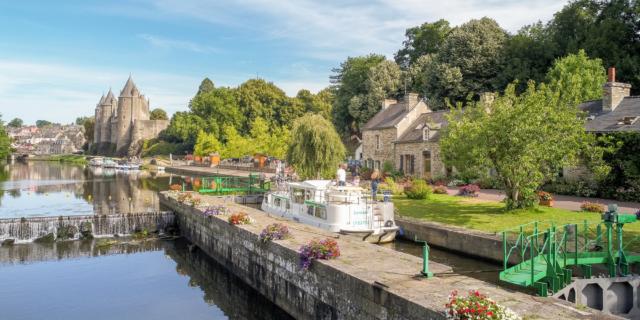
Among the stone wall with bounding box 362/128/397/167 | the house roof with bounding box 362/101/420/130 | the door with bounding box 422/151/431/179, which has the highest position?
the house roof with bounding box 362/101/420/130

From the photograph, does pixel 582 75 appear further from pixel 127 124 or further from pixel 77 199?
pixel 127 124

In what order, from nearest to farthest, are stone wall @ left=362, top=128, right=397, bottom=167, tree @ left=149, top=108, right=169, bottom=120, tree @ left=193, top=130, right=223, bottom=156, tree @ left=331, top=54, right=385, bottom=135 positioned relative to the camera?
stone wall @ left=362, top=128, right=397, bottom=167 → tree @ left=331, top=54, right=385, bottom=135 → tree @ left=193, top=130, right=223, bottom=156 → tree @ left=149, top=108, right=169, bottom=120

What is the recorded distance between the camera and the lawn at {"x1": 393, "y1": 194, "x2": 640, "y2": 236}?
67.7 ft

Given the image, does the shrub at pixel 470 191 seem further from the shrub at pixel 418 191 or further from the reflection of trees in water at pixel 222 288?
the reflection of trees in water at pixel 222 288

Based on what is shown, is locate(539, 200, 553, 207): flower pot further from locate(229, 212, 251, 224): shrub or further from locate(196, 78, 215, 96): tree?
locate(196, 78, 215, 96): tree

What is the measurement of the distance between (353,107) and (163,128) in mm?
81578

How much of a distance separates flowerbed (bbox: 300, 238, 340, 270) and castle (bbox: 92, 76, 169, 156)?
394 feet

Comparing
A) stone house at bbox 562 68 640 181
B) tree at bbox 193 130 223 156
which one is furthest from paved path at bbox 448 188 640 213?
tree at bbox 193 130 223 156

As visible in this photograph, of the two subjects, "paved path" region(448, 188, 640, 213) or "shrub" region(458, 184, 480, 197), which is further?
"shrub" region(458, 184, 480, 197)

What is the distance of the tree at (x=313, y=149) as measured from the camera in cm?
3600

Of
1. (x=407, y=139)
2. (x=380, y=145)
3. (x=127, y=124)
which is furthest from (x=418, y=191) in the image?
(x=127, y=124)

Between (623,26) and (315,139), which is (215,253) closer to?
(315,139)

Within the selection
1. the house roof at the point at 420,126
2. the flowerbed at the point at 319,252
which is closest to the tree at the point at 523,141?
the flowerbed at the point at 319,252

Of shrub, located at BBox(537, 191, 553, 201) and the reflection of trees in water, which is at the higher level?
shrub, located at BBox(537, 191, 553, 201)
